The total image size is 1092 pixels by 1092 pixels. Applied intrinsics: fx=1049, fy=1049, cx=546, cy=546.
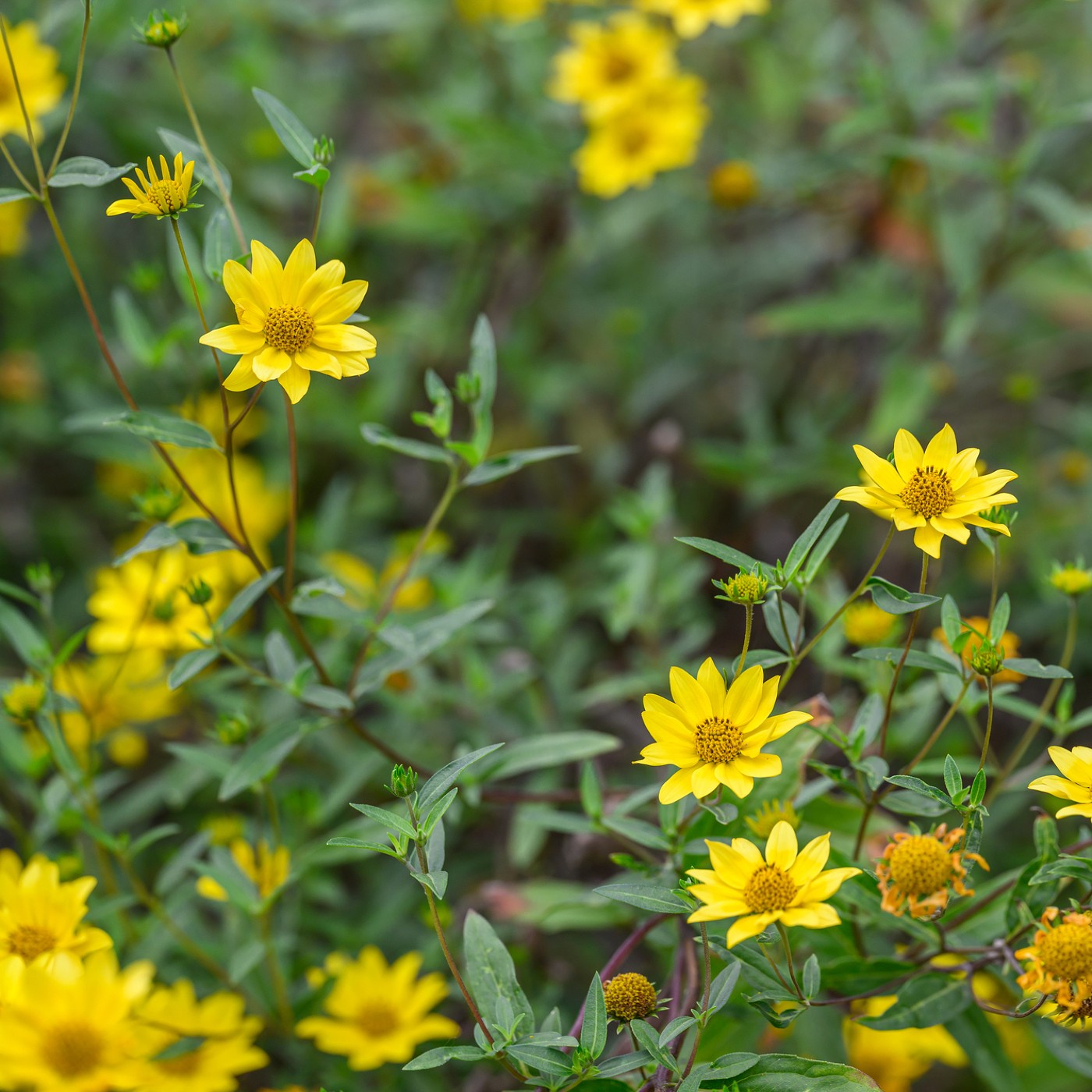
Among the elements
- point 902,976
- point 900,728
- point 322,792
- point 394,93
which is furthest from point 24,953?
point 394,93

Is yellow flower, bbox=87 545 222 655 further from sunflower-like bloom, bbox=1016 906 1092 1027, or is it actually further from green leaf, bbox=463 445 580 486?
sunflower-like bloom, bbox=1016 906 1092 1027

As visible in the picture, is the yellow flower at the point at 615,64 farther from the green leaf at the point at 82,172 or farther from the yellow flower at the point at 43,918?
the yellow flower at the point at 43,918

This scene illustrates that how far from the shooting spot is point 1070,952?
697mm

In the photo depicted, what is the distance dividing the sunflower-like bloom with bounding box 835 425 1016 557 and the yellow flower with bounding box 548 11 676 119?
119 cm

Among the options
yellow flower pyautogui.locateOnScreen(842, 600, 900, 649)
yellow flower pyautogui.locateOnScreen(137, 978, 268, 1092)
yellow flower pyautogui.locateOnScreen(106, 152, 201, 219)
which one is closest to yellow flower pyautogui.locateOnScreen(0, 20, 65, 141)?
yellow flower pyautogui.locateOnScreen(106, 152, 201, 219)

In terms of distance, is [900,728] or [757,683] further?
[900,728]

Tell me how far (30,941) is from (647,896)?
500 millimetres

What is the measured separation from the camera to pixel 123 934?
113 cm

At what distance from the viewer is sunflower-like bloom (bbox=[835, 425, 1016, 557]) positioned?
746 mm

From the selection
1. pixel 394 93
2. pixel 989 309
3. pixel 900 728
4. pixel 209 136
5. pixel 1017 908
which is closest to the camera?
pixel 1017 908

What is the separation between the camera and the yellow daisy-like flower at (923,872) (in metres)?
0.71

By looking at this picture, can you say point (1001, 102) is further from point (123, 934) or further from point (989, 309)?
point (123, 934)

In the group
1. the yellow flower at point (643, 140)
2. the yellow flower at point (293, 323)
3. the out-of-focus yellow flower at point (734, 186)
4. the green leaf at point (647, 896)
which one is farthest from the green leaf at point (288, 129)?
the out-of-focus yellow flower at point (734, 186)

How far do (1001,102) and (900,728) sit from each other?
1.37 meters
